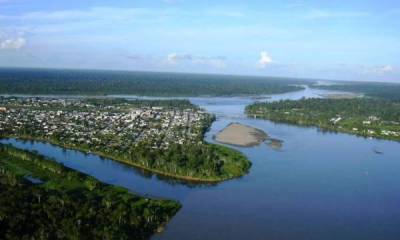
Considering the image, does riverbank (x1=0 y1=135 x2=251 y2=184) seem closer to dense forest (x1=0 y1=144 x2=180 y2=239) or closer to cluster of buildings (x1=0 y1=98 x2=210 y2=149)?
cluster of buildings (x1=0 y1=98 x2=210 y2=149)

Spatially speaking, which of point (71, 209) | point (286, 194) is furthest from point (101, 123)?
point (71, 209)

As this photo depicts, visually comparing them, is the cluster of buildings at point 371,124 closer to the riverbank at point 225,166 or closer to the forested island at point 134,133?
the forested island at point 134,133

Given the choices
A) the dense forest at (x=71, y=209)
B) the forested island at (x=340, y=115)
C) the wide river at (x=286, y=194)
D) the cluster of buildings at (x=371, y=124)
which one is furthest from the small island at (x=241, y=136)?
the dense forest at (x=71, y=209)

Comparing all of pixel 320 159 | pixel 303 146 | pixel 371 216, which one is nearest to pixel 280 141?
pixel 303 146

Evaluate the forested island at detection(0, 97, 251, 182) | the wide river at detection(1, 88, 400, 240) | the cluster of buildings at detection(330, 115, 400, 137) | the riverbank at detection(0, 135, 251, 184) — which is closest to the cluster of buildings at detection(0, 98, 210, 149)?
the forested island at detection(0, 97, 251, 182)

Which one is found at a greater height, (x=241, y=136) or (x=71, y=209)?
(x=241, y=136)

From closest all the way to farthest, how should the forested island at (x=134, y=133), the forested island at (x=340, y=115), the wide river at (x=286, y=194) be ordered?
1. the wide river at (x=286, y=194)
2. the forested island at (x=134, y=133)
3. the forested island at (x=340, y=115)

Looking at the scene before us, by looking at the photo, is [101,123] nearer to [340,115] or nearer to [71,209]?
[71,209]
